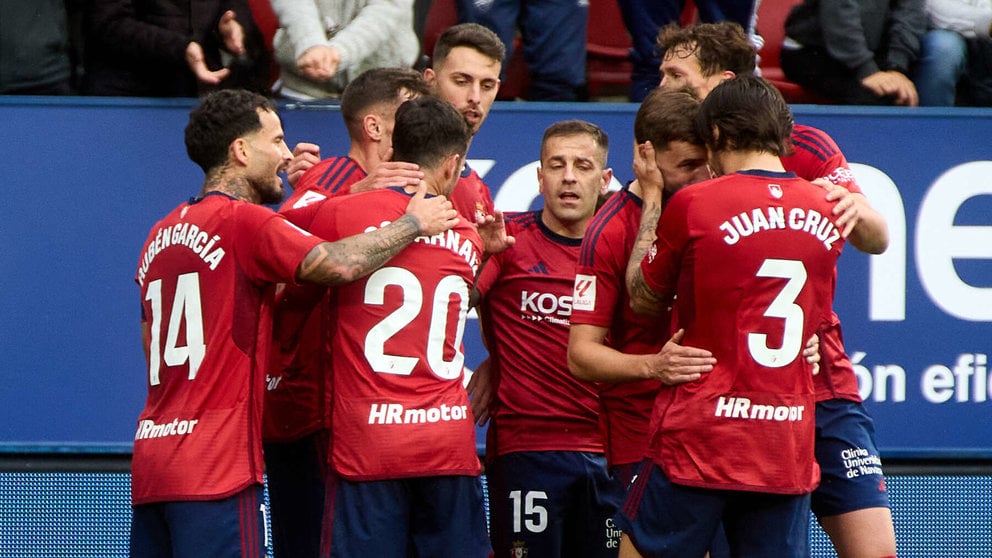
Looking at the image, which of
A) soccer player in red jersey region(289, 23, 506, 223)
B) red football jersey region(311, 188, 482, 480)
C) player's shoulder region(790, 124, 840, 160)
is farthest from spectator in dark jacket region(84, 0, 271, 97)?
player's shoulder region(790, 124, 840, 160)

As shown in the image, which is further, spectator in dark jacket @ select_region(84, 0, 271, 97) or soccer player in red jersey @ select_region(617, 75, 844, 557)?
spectator in dark jacket @ select_region(84, 0, 271, 97)

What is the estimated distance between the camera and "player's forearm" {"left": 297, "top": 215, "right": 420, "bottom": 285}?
4.29m

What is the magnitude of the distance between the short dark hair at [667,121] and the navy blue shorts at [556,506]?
4.32 ft

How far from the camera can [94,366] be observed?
6.31 metres

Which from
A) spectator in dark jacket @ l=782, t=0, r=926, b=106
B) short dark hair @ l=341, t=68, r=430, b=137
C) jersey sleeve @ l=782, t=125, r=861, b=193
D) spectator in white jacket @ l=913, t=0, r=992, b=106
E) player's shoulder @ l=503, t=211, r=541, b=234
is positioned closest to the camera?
jersey sleeve @ l=782, t=125, r=861, b=193

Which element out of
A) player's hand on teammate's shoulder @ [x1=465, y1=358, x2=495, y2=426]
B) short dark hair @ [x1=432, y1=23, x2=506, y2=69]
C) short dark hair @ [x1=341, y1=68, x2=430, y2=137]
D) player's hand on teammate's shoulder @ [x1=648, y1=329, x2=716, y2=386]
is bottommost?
player's hand on teammate's shoulder @ [x1=648, y1=329, x2=716, y2=386]

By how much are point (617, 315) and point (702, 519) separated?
96 cm

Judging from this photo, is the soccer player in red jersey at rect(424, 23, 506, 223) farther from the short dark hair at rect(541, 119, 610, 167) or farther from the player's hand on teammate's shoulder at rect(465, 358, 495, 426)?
the player's hand on teammate's shoulder at rect(465, 358, 495, 426)

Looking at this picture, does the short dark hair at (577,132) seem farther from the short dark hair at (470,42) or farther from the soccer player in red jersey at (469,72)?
the short dark hair at (470,42)

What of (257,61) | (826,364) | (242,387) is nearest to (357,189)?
(242,387)

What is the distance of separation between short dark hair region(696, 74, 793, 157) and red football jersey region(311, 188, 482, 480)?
3.19ft

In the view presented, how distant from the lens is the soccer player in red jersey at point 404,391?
14.4 ft

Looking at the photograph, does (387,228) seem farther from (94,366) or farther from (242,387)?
(94,366)

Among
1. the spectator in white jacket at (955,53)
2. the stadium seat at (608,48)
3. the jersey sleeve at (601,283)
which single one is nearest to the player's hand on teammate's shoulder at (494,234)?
the jersey sleeve at (601,283)
